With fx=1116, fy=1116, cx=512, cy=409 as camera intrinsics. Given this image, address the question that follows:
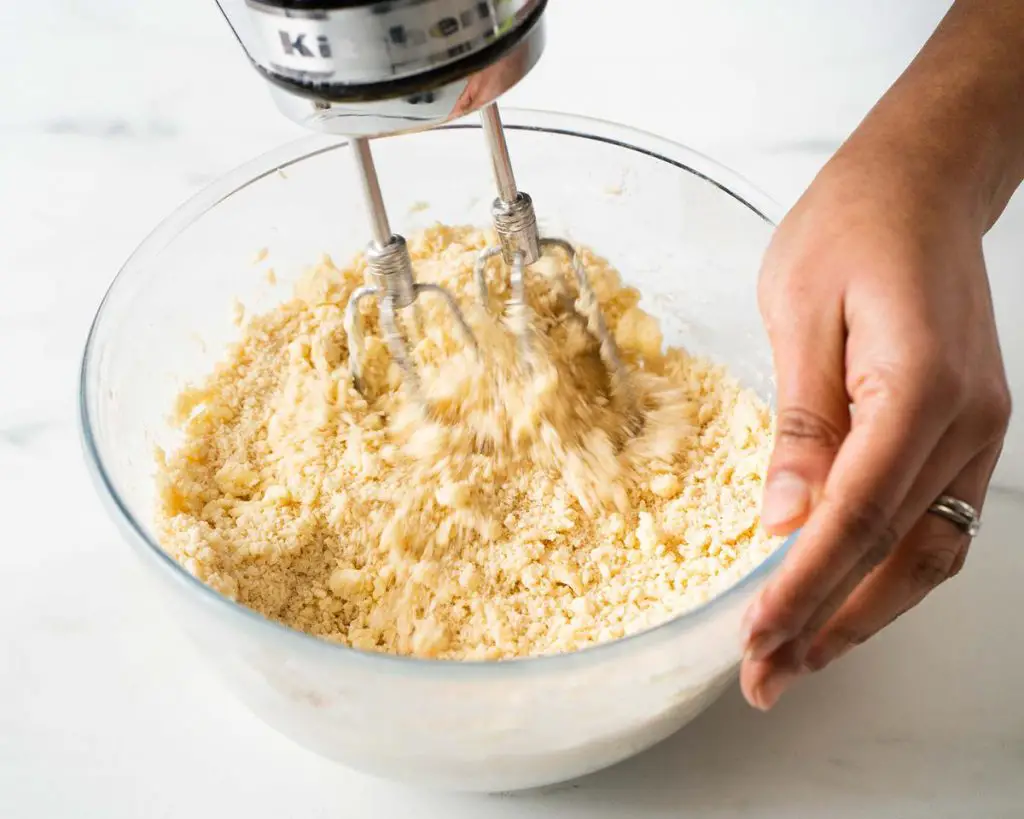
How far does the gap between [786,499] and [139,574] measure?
567mm

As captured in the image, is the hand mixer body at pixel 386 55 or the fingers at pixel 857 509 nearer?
the hand mixer body at pixel 386 55

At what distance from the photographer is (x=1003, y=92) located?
815 mm

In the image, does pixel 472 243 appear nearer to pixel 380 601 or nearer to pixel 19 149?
pixel 380 601

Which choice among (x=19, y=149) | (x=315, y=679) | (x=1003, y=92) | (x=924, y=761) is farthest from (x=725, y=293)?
(x=19, y=149)

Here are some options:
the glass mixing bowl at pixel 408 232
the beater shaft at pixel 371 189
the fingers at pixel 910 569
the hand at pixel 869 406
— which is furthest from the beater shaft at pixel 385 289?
the fingers at pixel 910 569

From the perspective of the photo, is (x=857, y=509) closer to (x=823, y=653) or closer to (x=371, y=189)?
(x=823, y=653)

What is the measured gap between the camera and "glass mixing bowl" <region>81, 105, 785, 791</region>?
67 cm

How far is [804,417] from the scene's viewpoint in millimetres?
675

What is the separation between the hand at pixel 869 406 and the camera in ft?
2.06

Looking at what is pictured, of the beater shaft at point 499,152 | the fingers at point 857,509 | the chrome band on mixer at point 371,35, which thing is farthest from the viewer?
the beater shaft at point 499,152

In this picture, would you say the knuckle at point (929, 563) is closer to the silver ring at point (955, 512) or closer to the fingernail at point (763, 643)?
the silver ring at point (955, 512)

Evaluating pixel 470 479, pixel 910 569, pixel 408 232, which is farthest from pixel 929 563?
pixel 408 232

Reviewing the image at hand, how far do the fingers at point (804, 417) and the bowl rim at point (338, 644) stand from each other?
3 cm

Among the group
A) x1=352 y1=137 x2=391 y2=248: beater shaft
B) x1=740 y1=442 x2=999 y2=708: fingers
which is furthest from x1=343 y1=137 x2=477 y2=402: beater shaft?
x1=740 y1=442 x2=999 y2=708: fingers
